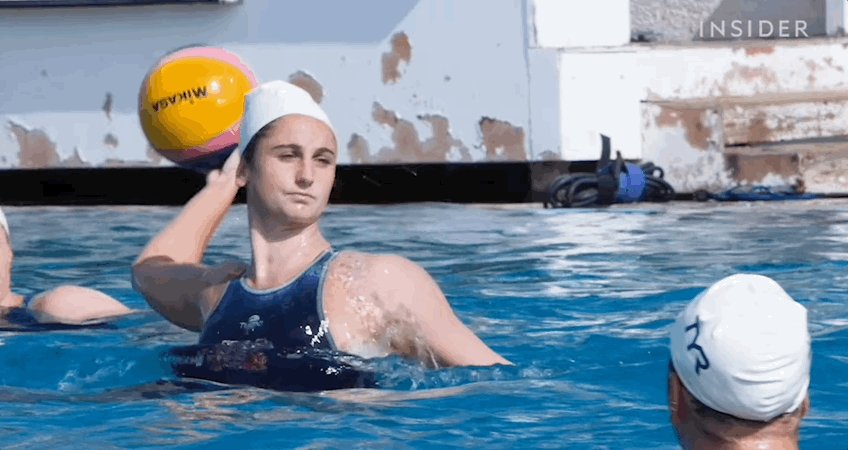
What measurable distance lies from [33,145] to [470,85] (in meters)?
3.12

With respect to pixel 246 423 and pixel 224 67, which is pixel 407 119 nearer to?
pixel 224 67

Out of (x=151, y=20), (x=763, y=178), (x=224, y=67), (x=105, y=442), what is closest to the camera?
(x=105, y=442)

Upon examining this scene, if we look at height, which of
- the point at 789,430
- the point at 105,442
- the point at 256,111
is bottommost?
the point at 105,442

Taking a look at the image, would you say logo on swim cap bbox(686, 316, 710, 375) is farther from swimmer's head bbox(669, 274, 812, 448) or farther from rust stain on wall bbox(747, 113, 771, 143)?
rust stain on wall bbox(747, 113, 771, 143)

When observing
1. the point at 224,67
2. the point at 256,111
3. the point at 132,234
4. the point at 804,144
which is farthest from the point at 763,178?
the point at 256,111

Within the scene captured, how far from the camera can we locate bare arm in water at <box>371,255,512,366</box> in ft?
16.0

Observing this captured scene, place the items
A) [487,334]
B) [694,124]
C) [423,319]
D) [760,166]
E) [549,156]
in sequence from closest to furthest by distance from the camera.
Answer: [423,319] < [487,334] < [760,166] < [694,124] < [549,156]

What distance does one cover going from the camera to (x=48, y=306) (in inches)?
266

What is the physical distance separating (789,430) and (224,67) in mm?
3516

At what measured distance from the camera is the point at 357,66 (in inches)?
436

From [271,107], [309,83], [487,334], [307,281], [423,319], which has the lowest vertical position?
[487,334]

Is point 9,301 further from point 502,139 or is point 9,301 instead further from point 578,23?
point 578,23

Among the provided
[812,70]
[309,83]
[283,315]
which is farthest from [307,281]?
[812,70]

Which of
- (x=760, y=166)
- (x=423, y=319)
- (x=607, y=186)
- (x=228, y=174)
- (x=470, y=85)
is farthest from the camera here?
(x=470, y=85)
